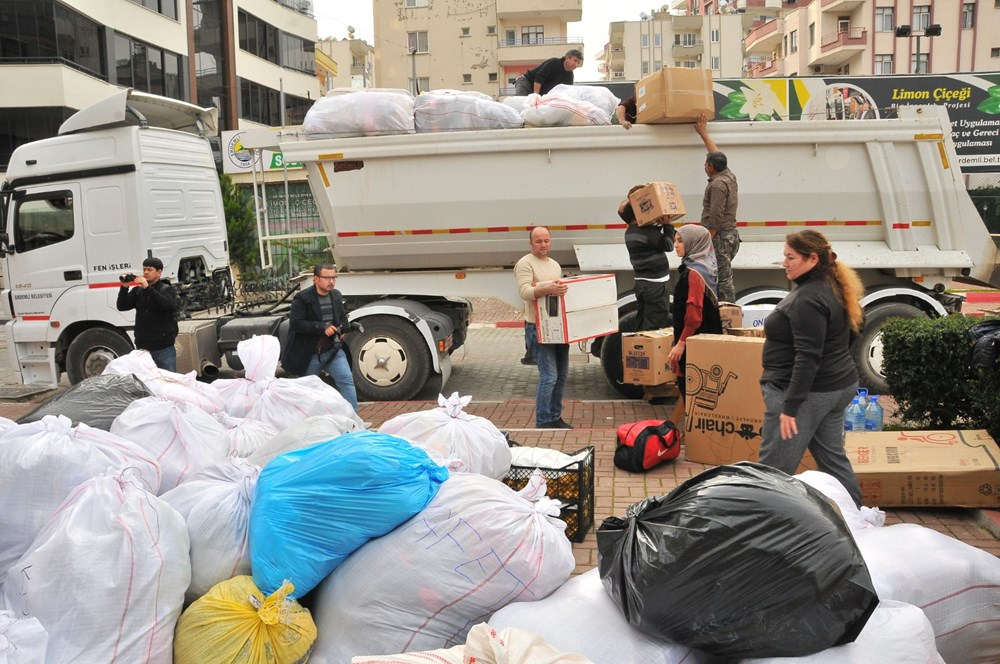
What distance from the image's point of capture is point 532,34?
49656 mm

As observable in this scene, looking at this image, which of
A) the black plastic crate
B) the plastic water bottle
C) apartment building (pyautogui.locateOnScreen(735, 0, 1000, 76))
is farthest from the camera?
apartment building (pyautogui.locateOnScreen(735, 0, 1000, 76))

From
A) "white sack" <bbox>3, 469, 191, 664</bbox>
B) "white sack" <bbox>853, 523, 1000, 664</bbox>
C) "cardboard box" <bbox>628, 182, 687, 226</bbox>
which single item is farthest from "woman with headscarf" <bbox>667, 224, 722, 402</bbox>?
"white sack" <bbox>3, 469, 191, 664</bbox>

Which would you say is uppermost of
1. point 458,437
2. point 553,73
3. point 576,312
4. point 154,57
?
point 154,57

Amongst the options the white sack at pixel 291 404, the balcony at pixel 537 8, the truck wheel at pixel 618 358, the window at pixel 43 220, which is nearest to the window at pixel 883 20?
the balcony at pixel 537 8

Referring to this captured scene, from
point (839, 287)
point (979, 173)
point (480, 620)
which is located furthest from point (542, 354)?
point (979, 173)

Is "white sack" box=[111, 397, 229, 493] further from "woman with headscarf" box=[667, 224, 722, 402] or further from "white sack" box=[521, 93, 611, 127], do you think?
"white sack" box=[521, 93, 611, 127]

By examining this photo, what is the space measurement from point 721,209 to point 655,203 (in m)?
0.97

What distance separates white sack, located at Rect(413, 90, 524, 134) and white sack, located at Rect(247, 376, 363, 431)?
3.92m

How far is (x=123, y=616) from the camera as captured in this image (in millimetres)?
2637

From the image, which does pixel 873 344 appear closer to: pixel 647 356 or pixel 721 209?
pixel 721 209

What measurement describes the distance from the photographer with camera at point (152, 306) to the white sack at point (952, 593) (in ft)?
20.2

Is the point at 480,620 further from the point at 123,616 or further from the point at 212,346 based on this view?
the point at 212,346

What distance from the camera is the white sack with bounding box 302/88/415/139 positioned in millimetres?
8117

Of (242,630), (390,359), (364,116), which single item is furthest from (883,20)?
(242,630)
